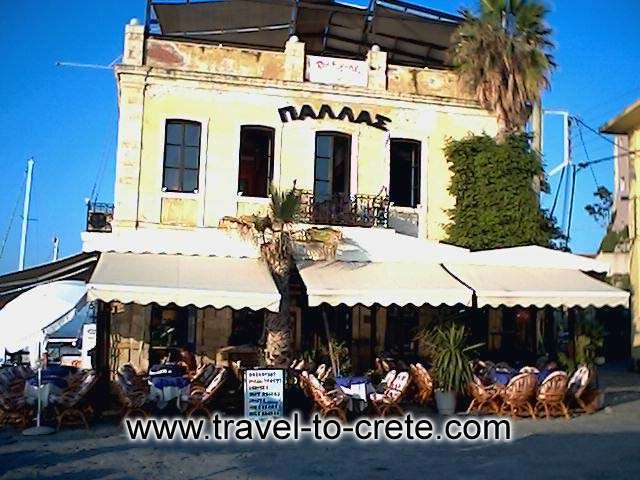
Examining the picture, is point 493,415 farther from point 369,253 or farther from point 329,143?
point 329,143

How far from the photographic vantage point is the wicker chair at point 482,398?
1240cm

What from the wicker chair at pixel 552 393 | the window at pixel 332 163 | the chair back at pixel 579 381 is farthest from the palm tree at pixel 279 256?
the chair back at pixel 579 381

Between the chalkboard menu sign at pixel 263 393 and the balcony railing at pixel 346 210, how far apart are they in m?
5.26

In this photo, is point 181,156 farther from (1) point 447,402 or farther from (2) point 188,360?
(1) point 447,402

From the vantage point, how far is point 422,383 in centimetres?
1333

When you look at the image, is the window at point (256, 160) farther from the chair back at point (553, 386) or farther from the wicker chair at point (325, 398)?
the chair back at point (553, 386)

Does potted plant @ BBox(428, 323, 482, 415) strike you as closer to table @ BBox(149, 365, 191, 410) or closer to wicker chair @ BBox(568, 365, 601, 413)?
wicker chair @ BBox(568, 365, 601, 413)

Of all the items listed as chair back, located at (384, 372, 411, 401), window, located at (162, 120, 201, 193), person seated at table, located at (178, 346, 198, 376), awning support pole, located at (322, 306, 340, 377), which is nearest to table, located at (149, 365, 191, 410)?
person seated at table, located at (178, 346, 198, 376)

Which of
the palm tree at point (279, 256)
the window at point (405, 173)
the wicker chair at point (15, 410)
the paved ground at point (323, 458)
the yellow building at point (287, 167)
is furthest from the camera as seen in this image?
the window at point (405, 173)

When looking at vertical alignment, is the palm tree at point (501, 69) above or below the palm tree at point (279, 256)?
above

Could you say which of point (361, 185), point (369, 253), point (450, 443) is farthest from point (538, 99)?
point (450, 443)

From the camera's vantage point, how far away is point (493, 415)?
491 inches

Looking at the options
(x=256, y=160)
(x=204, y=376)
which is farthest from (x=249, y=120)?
(x=204, y=376)

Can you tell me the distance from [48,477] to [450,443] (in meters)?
5.63
